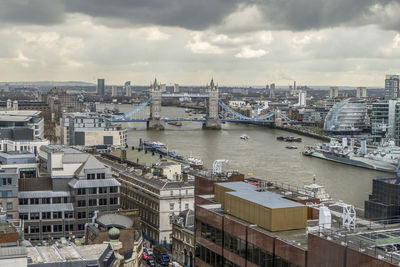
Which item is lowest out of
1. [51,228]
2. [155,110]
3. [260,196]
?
[51,228]

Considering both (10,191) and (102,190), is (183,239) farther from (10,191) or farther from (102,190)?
(10,191)

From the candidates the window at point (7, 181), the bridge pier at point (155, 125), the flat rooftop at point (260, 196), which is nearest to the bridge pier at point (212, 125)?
the bridge pier at point (155, 125)

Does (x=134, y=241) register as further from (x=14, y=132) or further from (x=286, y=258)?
(x=14, y=132)

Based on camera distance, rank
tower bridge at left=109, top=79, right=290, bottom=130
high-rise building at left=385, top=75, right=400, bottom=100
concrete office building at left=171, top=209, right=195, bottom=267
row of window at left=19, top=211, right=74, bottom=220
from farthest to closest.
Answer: high-rise building at left=385, top=75, right=400, bottom=100 → tower bridge at left=109, top=79, right=290, bottom=130 → row of window at left=19, top=211, right=74, bottom=220 → concrete office building at left=171, top=209, right=195, bottom=267

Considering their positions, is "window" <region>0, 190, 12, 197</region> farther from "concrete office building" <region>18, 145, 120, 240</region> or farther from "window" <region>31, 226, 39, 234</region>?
"window" <region>31, 226, 39, 234</region>

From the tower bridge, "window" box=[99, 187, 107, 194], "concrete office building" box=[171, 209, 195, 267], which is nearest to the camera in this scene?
"concrete office building" box=[171, 209, 195, 267]

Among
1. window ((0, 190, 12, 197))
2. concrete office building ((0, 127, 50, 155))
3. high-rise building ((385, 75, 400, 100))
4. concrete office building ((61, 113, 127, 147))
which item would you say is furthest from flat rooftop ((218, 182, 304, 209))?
high-rise building ((385, 75, 400, 100))

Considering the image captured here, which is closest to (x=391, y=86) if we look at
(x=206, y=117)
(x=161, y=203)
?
(x=206, y=117)

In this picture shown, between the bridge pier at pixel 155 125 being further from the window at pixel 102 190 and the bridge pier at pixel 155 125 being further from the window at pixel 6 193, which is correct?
the window at pixel 6 193
